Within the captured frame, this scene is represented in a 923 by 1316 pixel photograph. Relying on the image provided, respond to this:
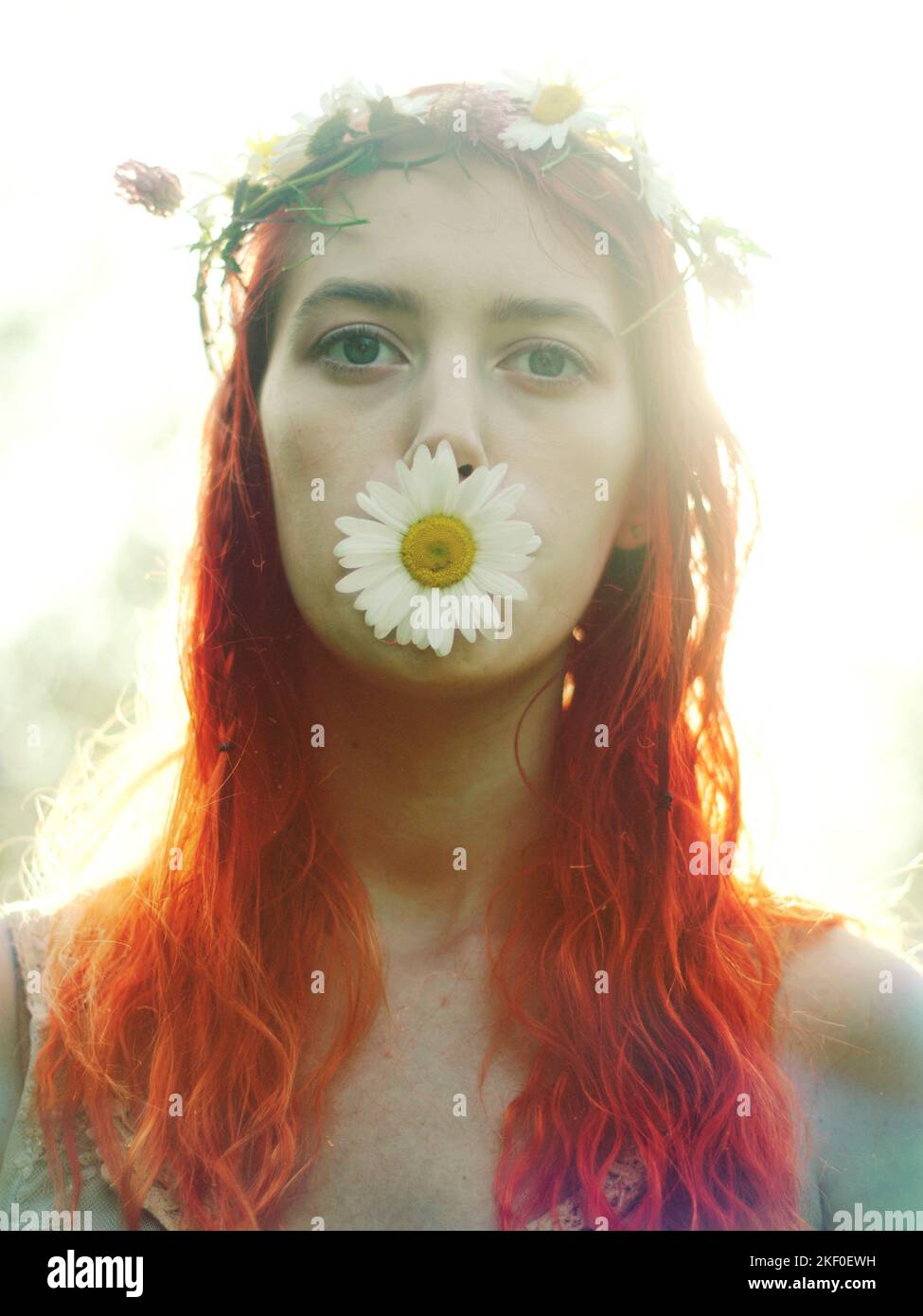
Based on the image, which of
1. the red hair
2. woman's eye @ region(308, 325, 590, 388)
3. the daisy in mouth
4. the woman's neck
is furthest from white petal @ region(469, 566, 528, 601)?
the red hair

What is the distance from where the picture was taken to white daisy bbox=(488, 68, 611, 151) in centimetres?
216

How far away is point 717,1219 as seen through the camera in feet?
6.22

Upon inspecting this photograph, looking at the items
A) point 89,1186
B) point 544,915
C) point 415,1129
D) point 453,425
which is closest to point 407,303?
point 453,425

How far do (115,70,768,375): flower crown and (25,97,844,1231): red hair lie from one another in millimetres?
37

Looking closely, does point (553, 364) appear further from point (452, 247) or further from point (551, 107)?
point (551, 107)

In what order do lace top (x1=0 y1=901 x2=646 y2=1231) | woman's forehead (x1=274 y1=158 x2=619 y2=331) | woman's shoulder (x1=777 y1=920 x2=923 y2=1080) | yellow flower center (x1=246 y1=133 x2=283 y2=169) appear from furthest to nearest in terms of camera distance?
yellow flower center (x1=246 y1=133 x2=283 y2=169)
woman's shoulder (x1=777 y1=920 x2=923 y2=1080)
woman's forehead (x1=274 y1=158 x2=619 y2=331)
lace top (x1=0 y1=901 x2=646 y2=1231)

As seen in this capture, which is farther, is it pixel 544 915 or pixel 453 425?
pixel 544 915

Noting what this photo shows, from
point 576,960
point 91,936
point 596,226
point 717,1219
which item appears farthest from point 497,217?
point 717,1219

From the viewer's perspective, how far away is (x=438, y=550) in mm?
1921

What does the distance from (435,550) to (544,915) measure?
0.66 m

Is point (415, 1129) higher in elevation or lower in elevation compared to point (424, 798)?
lower

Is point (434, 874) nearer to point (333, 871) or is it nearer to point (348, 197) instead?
point (333, 871)

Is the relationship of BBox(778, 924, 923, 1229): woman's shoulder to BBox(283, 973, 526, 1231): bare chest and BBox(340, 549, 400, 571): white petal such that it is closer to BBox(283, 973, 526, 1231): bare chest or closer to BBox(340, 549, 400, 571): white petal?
BBox(283, 973, 526, 1231): bare chest
